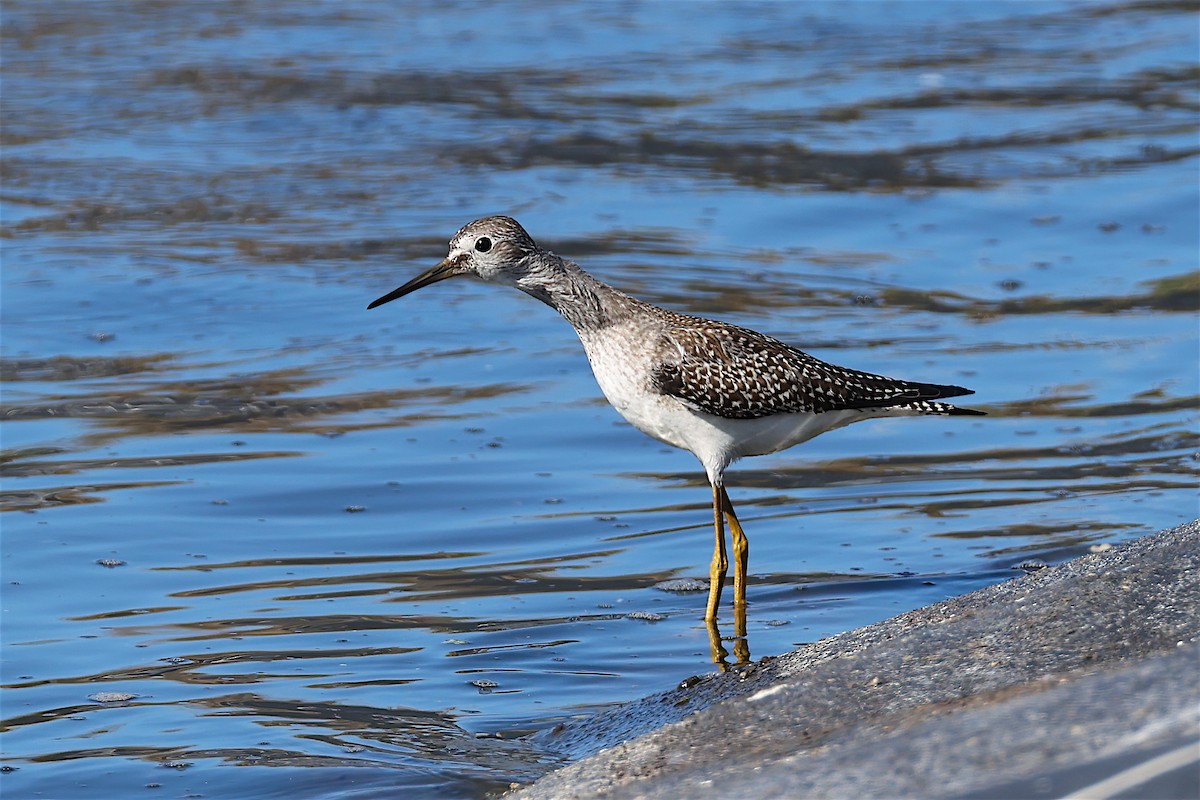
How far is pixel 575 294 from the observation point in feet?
21.2

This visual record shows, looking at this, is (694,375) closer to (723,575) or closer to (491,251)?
(723,575)

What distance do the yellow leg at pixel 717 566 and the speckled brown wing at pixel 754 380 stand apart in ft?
1.12

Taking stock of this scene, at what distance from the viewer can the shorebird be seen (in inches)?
247

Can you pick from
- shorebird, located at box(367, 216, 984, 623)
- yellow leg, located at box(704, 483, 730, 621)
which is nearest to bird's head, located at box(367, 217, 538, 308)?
shorebird, located at box(367, 216, 984, 623)

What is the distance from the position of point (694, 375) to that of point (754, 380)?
27 centimetres

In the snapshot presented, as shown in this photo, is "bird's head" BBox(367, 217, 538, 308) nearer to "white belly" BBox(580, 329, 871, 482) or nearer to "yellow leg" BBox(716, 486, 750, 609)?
"white belly" BBox(580, 329, 871, 482)

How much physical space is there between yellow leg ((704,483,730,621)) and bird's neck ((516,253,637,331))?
30.4 inches

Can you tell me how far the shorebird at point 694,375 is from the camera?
6.29 meters

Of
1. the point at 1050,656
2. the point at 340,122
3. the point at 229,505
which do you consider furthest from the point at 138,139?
the point at 1050,656

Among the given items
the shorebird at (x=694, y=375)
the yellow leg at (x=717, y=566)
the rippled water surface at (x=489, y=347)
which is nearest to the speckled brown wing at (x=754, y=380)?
the shorebird at (x=694, y=375)

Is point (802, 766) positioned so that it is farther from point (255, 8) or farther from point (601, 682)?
point (255, 8)

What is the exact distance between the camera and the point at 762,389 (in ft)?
21.0

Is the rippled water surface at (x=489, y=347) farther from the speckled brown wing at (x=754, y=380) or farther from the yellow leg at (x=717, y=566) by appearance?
the speckled brown wing at (x=754, y=380)

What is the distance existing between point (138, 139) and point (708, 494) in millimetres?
8370
